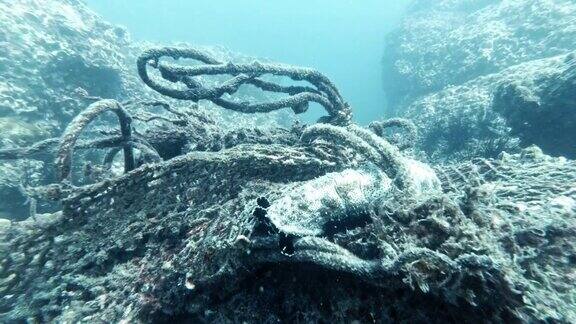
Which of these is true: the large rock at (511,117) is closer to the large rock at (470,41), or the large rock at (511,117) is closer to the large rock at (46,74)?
the large rock at (470,41)

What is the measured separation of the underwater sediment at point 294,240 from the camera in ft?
4.29

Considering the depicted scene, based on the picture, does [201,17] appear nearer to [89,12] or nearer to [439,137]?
[89,12]

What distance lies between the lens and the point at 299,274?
1624 mm

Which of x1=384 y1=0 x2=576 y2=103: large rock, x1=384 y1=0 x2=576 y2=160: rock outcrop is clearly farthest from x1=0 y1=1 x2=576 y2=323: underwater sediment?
x1=384 y1=0 x2=576 y2=103: large rock

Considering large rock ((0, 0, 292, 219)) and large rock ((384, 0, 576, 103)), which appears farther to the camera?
large rock ((384, 0, 576, 103))

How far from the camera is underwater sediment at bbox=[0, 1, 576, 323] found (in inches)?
51.5

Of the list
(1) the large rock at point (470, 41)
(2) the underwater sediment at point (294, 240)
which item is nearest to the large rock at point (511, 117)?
(1) the large rock at point (470, 41)

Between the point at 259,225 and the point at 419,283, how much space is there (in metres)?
0.73

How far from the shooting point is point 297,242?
1.50m

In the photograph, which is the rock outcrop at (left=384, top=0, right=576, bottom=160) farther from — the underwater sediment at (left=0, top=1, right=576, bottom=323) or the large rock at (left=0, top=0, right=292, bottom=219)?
the large rock at (left=0, top=0, right=292, bottom=219)

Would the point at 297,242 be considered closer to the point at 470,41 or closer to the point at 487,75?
the point at 487,75

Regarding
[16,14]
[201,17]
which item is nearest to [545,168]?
[16,14]

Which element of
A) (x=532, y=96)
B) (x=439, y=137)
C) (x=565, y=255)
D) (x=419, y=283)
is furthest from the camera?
(x=439, y=137)

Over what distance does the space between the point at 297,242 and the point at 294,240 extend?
0.8 inches
